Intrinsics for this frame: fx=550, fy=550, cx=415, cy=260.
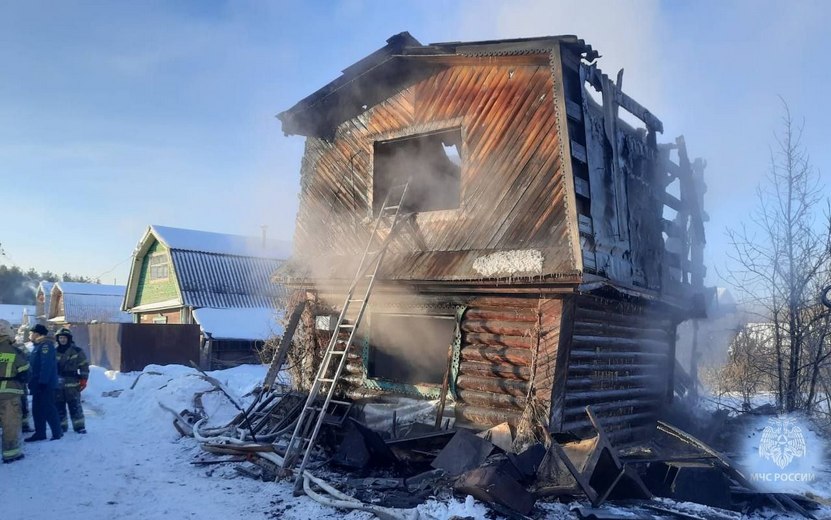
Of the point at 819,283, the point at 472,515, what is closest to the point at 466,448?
the point at 472,515

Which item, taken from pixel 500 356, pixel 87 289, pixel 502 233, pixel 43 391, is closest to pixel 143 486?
pixel 43 391

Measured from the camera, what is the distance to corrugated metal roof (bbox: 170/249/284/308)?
2472 cm

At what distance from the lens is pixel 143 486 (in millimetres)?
6797

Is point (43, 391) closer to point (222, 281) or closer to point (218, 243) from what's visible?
point (222, 281)

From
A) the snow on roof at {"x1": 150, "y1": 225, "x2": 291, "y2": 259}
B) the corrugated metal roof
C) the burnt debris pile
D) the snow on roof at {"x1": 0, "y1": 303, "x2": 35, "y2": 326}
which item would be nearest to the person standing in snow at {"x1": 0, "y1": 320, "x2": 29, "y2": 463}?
the burnt debris pile

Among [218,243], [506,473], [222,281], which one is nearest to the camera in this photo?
[506,473]

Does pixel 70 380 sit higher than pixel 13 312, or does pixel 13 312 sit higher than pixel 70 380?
pixel 70 380

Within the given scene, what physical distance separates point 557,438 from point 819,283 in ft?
24.7

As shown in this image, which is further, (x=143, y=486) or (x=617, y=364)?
(x=617, y=364)

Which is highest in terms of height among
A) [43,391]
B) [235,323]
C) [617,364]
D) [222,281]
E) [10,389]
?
[222,281]

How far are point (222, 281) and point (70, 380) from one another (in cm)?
1686

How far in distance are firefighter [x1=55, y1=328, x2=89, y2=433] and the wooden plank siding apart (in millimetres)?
4476

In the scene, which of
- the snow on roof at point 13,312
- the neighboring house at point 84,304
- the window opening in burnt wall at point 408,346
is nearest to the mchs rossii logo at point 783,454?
the window opening in burnt wall at point 408,346

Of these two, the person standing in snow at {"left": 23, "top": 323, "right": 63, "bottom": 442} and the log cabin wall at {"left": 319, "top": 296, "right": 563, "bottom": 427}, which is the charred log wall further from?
the person standing in snow at {"left": 23, "top": 323, "right": 63, "bottom": 442}
